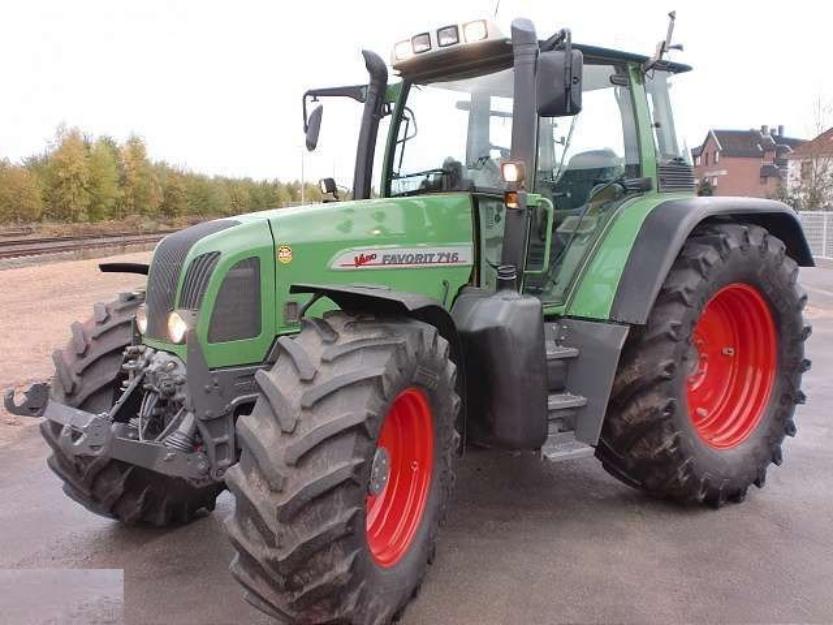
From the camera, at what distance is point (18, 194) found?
43219 millimetres

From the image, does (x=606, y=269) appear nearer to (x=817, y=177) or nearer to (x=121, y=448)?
(x=121, y=448)

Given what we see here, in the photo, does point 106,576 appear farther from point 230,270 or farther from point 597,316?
point 597,316

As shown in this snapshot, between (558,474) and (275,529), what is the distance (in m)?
2.61

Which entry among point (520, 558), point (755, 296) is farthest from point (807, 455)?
point (520, 558)

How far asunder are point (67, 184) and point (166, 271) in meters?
48.8

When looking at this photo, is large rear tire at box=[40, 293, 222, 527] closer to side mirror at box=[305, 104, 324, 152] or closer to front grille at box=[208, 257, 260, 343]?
front grille at box=[208, 257, 260, 343]

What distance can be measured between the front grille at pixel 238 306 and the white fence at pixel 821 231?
21904 millimetres

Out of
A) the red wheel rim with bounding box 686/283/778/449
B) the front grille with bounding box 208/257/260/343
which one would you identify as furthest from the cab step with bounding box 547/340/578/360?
the front grille with bounding box 208/257/260/343

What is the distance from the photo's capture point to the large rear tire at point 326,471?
270 centimetres

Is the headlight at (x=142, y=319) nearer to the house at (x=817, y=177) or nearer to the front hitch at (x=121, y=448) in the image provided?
the front hitch at (x=121, y=448)

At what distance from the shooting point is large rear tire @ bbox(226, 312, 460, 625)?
270cm

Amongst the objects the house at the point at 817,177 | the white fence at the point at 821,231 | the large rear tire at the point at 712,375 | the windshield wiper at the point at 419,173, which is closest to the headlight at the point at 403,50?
the windshield wiper at the point at 419,173

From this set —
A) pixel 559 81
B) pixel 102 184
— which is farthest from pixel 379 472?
pixel 102 184

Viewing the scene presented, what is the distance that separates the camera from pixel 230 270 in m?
3.39
